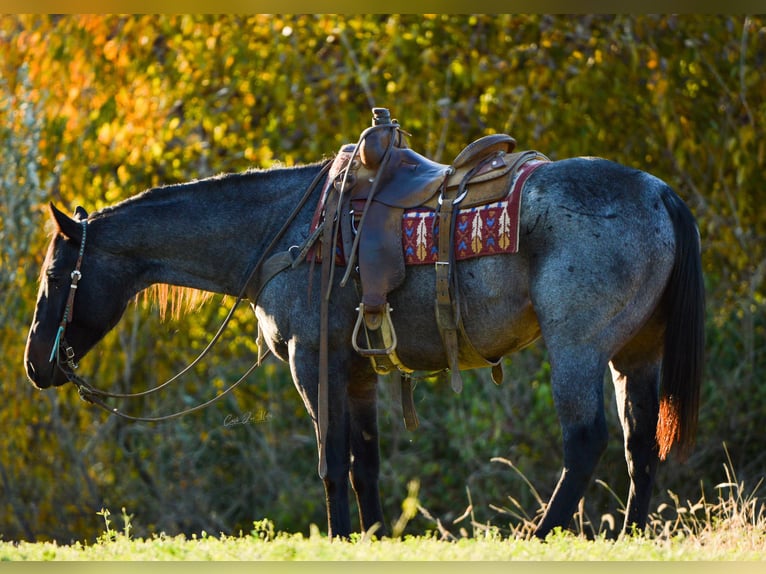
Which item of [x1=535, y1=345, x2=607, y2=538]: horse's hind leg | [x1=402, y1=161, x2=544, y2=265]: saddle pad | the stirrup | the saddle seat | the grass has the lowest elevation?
the grass

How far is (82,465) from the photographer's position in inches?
394

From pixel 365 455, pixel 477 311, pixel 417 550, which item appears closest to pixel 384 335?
pixel 477 311

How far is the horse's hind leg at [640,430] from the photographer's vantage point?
198 inches

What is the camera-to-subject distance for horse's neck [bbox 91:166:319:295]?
5.46m

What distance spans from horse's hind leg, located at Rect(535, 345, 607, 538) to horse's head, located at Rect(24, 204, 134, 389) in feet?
7.66

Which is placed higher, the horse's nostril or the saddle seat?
the saddle seat

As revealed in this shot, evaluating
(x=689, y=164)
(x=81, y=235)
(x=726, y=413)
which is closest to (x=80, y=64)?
(x=81, y=235)

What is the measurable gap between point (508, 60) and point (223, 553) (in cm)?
649

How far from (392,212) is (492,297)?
2.04 feet

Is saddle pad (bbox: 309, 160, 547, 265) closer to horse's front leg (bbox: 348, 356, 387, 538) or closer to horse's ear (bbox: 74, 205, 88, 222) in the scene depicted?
horse's front leg (bbox: 348, 356, 387, 538)

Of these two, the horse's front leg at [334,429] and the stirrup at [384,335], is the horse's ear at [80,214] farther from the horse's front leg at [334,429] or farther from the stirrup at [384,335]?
the stirrup at [384,335]

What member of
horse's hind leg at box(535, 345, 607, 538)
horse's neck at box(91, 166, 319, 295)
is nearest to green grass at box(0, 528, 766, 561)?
horse's hind leg at box(535, 345, 607, 538)

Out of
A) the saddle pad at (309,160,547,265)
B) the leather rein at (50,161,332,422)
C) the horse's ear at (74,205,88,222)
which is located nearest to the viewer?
the saddle pad at (309,160,547,265)

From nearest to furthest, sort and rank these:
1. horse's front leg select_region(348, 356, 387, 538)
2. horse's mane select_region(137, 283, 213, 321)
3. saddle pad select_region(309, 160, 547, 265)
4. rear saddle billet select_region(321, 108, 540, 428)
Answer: saddle pad select_region(309, 160, 547, 265)
rear saddle billet select_region(321, 108, 540, 428)
horse's front leg select_region(348, 356, 387, 538)
horse's mane select_region(137, 283, 213, 321)
